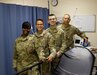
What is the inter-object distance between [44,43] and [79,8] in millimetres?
3051

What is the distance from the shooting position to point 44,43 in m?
3.71

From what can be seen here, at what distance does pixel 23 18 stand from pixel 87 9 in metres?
2.25

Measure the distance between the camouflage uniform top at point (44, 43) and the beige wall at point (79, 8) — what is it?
2.84 metres

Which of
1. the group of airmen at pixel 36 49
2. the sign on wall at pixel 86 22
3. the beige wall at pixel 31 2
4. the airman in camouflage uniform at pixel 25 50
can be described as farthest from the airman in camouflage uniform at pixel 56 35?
the sign on wall at pixel 86 22

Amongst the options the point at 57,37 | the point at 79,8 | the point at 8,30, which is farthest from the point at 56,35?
the point at 79,8

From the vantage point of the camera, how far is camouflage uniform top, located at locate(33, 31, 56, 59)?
368cm

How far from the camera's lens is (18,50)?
12.3 feet

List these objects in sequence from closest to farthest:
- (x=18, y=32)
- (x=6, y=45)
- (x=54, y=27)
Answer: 1. (x=54, y=27)
2. (x=6, y=45)
3. (x=18, y=32)

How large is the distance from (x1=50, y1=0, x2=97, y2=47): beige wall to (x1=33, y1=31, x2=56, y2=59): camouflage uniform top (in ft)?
9.32

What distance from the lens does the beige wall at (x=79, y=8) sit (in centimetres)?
626

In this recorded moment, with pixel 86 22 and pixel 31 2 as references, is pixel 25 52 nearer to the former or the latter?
pixel 31 2

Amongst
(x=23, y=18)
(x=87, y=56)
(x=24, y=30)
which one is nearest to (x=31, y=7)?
(x=23, y=18)

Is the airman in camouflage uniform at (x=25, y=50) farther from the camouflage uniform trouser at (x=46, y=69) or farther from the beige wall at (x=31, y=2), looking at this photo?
the beige wall at (x=31, y=2)

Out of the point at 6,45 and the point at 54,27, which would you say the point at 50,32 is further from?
the point at 6,45
